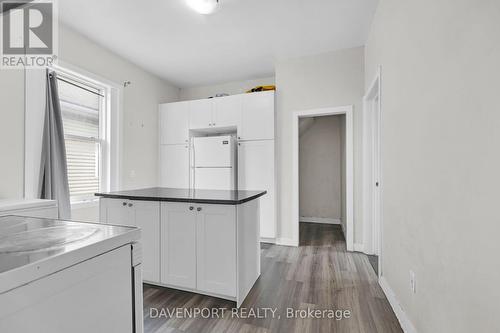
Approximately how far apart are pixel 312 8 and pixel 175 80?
269 centimetres

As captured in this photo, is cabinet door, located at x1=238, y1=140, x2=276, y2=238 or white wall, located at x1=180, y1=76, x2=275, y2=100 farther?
white wall, located at x1=180, y1=76, x2=275, y2=100

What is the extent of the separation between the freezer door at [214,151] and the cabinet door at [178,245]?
1.56m

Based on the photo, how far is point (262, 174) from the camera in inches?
136

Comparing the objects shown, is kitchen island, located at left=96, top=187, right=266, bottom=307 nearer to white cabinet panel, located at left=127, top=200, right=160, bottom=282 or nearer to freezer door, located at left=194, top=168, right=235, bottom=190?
white cabinet panel, located at left=127, top=200, right=160, bottom=282

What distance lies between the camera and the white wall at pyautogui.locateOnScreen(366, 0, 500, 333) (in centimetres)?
83

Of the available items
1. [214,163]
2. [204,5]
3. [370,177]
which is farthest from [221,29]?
[370,177]

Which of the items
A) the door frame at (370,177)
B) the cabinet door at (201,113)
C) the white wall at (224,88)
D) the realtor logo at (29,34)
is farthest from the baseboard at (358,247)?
the realtor logo at (29,34)

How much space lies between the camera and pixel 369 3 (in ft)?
7.48

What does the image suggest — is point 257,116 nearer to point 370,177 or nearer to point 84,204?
point 370,177

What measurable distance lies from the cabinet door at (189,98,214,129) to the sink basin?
9.96 feet

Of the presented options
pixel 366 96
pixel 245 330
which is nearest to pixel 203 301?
pixel 245 330

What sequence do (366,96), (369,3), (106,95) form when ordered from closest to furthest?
(369,3) → (366,96) → (106,95)

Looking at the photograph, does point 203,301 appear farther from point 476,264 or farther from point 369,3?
point 369,3

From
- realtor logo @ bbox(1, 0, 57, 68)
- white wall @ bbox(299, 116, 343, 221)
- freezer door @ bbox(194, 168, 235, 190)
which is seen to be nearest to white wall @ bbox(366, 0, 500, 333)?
freezer door @ bbox(194, 168, 235, 190)
